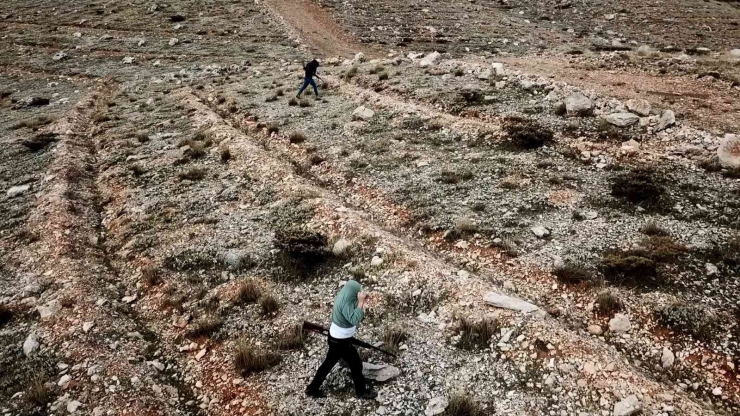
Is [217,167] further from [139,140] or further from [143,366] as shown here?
[143,366]

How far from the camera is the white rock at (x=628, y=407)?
8.29m

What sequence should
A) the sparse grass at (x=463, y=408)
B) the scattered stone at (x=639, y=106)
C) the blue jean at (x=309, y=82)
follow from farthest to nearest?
the blue jean at (x=309, y=82)
the scattered stone at (x=639, y=106)
the sparse grass at (x=463, y=408)

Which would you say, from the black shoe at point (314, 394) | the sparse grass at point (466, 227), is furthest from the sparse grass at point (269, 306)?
the sparse grass at point (466, 227)

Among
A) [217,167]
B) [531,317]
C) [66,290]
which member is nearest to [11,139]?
[217,167]

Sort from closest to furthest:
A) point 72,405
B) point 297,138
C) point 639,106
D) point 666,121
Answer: point 72,405 < point 666,121 < point 639,106 < point 297,138

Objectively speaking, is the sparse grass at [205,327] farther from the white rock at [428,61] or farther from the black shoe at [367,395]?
the white rock at [428,61]

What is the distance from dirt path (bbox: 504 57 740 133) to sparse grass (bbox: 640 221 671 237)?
731 cm

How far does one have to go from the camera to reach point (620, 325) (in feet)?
33.8

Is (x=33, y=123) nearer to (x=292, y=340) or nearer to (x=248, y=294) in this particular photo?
(x=248, y=294)

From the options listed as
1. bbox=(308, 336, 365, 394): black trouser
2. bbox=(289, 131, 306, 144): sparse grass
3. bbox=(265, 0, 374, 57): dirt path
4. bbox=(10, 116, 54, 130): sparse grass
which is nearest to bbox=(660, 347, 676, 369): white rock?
bbox=(308, 336, 365, 394): black trouser

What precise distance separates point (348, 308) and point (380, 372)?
1966 mm

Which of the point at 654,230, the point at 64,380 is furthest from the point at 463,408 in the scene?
the point at 64,380

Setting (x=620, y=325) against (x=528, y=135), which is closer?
(x=620, y=325)

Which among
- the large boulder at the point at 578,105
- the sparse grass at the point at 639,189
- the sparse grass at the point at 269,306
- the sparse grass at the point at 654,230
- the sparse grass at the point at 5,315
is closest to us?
the sparse grass at the point at 269,306
